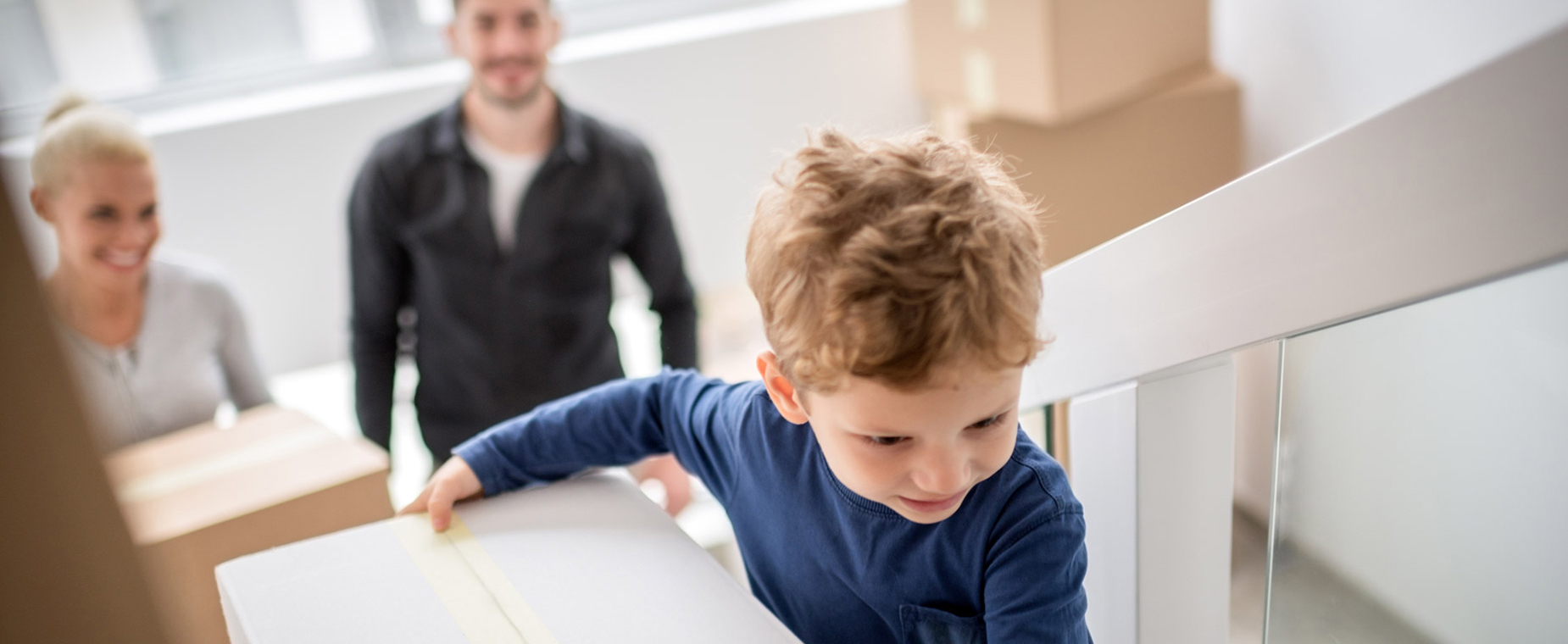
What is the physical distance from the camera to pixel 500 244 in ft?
5.75

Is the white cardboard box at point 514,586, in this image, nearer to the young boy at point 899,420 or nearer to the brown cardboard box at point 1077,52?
the young boy at point 899,420

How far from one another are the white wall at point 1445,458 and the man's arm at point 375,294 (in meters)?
1.45

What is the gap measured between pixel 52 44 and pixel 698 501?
173 centimetres

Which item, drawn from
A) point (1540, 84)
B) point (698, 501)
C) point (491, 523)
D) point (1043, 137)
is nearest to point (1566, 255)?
point (1540, 84)

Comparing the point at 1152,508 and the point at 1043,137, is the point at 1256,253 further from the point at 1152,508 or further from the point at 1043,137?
the point at 1043,137

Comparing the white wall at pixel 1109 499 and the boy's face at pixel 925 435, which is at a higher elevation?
the boy's face at pixel 925 435

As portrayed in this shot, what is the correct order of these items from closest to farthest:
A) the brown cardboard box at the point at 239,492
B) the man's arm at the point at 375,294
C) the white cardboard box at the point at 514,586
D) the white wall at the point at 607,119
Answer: the white cardboard box at the point at 514,586, the brown cardboard box at the point at 239,492, the man's arm at the point at 375,294, the white wall at the point at 607,119

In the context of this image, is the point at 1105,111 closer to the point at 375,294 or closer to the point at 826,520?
the point at 375,294

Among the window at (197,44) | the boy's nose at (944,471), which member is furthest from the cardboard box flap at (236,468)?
the window at (197,44)

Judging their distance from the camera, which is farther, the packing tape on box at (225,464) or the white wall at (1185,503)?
the packing tape on box at (225,464)

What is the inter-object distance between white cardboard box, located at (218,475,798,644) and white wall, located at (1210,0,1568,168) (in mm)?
1105

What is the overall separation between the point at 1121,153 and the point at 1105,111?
0.08 metres

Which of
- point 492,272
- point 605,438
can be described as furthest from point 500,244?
point 605,438

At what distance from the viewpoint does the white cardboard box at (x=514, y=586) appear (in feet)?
1.69
